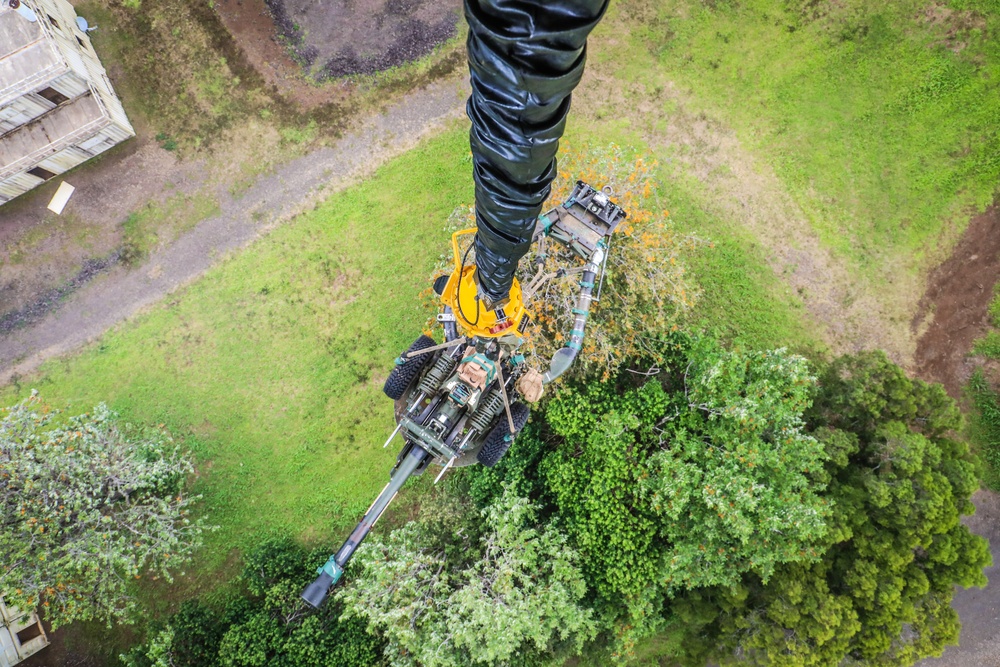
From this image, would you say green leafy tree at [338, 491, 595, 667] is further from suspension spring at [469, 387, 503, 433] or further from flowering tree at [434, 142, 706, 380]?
flowering tree at [434, 142, 706, 380]

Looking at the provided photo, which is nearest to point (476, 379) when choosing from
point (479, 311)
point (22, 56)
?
point (479, 311)

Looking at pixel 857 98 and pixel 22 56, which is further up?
pixel 857 98

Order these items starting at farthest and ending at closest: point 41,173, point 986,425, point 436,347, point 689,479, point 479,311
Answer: point 41,173 < point 986,425 < point 689,479 < point 436,347 < point 479,311

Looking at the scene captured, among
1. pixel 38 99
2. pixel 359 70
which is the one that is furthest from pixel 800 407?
pixel 38 99

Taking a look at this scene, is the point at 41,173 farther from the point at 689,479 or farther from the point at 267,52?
the point at 689,479

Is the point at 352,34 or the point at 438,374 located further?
the point at 352,34
